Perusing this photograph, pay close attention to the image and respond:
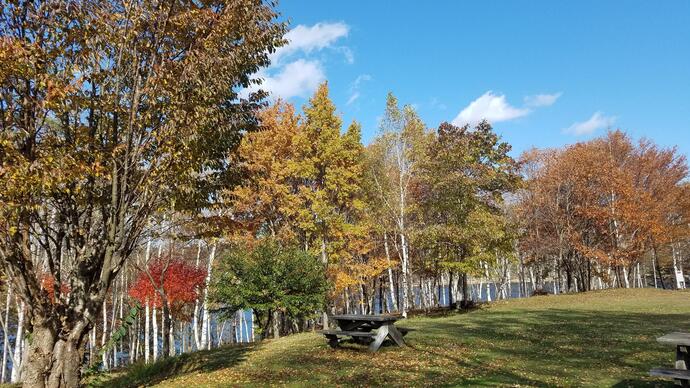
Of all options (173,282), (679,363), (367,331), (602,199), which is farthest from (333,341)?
(602,199)

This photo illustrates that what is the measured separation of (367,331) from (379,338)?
1.29m

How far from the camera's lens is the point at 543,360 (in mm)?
10734

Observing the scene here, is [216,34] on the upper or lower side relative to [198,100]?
upper

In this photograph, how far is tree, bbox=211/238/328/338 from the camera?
19.3 meters

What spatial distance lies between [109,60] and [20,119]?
2201mm

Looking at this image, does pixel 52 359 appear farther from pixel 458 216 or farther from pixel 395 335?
pixel 458 216

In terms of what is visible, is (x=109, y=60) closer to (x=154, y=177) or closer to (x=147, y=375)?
(x=154, y=177)

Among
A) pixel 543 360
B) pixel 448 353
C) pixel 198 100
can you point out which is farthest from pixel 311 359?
pixel 198 100

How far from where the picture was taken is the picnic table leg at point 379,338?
11.9m

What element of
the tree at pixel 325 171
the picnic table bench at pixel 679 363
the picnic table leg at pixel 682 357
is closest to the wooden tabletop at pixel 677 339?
the picnic table bench at pixel 679 363

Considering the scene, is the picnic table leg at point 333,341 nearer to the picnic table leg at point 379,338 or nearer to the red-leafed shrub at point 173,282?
the picnic table leg at point 379,338

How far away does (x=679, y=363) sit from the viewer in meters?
7.44

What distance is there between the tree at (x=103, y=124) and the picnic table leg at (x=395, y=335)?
6.69 m

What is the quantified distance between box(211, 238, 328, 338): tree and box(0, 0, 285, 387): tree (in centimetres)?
993
